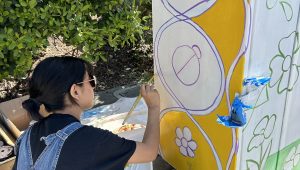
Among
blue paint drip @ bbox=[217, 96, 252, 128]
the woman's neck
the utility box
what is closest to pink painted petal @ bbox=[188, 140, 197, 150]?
the utility box

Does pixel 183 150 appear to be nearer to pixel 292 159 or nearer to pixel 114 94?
pixel 292 159

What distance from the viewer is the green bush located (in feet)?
8.31

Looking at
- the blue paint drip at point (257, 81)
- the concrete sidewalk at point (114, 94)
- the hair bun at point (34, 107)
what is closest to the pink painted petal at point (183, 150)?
the blue paint drip at point (257, 81)

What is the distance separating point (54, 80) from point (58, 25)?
135cm

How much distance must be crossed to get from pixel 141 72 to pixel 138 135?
2.14 m

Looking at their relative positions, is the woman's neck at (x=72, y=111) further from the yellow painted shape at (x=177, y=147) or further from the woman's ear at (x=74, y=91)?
the yellow painted shape at (x=177, y=147)

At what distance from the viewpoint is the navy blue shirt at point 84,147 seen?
135 cm

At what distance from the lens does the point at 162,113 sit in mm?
2004

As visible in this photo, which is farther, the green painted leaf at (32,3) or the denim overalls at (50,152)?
the green painted leaf at (32,3)

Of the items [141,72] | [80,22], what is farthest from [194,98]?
[141,72]

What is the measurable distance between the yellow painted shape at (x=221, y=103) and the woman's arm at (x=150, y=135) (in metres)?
0.19

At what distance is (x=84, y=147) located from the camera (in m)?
1.35

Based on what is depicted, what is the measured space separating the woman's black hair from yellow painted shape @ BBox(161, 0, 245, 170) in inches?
22.0

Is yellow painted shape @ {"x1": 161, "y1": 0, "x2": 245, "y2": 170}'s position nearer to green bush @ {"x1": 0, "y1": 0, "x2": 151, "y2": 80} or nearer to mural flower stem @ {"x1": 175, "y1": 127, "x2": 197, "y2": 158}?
mural flower stem @ {"x1": 175, "y1": 127, "x2": 197, "y2": 158}
